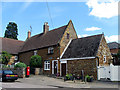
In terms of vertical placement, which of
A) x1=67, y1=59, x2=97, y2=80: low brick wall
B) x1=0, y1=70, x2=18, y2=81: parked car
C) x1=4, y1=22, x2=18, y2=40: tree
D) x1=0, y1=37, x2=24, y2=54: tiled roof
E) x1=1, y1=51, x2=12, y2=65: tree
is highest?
x1=4, y1=22, x2=18, y2=40: tree

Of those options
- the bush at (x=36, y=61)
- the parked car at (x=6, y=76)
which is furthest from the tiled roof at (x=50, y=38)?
the parked car at (x=6, y=76)

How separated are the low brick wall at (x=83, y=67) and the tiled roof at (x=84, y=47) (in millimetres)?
900

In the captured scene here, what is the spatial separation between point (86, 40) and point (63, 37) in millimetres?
4100

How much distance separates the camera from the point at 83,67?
2234cm

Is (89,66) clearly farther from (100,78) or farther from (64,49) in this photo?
(64,49)

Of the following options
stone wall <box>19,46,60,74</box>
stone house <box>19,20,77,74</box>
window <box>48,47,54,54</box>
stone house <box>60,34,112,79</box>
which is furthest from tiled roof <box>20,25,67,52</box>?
stone house <box>60,34,112,79</box>

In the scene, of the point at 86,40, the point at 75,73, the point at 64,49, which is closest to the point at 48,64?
the point at 64,49

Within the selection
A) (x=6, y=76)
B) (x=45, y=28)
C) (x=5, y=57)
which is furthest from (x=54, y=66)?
(x=5, y=57)

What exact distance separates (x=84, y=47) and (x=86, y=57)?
9.08 ft

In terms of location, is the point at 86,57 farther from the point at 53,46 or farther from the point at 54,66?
the point at 53,46

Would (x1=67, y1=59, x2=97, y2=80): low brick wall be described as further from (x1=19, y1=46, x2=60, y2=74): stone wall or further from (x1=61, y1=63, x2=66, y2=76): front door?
(x1=19, y1=46, x2=60, y2=74): stone wall

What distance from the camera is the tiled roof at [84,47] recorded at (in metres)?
22.5

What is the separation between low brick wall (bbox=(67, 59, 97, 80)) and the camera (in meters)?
21.0

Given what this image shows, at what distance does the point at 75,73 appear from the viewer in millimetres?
23469
